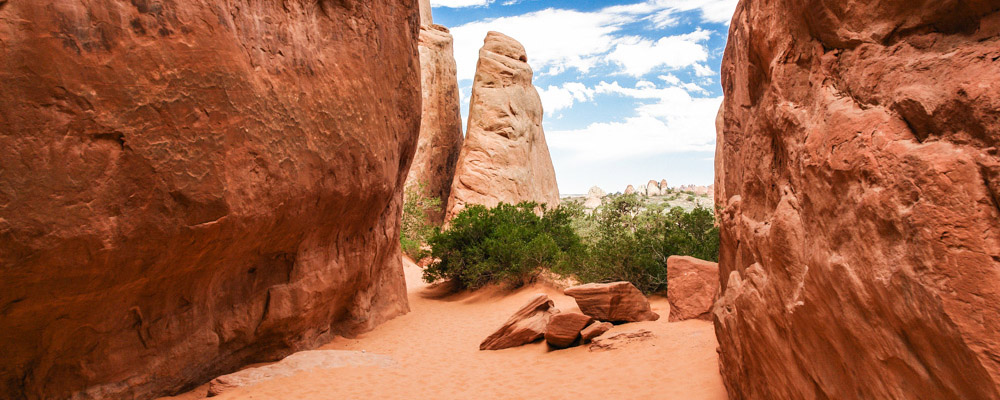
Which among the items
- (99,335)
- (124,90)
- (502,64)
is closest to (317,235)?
(99,335)

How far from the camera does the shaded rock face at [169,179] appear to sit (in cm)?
445

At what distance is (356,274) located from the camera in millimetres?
9586

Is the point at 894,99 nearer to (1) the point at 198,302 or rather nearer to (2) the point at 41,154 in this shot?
(2) the point at 41,154

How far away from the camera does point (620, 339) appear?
8281 mm

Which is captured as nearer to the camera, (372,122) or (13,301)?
(13,301)

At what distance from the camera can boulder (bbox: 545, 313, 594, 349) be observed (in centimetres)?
869

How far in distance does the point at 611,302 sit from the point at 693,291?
1.30 m

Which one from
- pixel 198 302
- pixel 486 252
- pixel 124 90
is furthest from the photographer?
pixel 486 252

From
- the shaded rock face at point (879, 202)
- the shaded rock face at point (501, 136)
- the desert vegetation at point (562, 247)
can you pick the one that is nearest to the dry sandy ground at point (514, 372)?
the shaded rock face at point (879, 202)

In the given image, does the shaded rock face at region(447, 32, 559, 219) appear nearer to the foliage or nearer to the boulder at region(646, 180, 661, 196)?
the foliage

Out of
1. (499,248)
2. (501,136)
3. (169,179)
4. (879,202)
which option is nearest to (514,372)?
(169,179)

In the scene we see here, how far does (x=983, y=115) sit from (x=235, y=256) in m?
6.73

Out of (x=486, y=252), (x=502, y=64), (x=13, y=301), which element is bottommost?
(x=486, y=252)

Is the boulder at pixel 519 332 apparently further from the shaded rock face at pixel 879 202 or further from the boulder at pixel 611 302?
the shaded rock face at pixel 879 202
